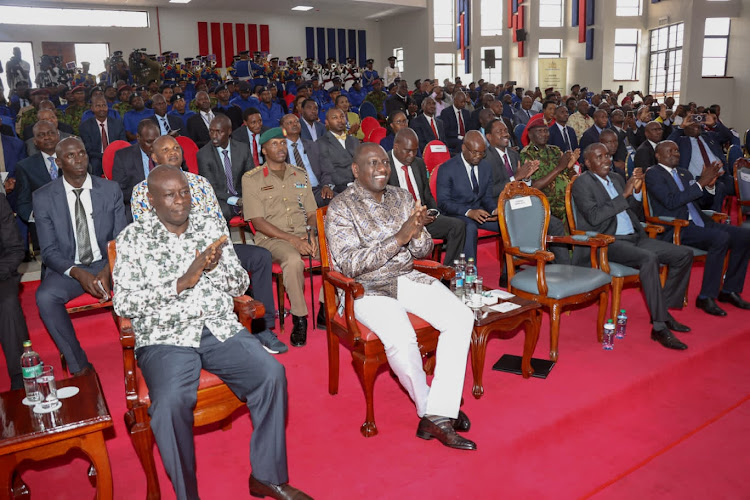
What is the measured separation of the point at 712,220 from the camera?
4.64 m

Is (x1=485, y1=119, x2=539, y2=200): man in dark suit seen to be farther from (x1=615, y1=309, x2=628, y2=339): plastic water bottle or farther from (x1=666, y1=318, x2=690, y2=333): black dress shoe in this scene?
(x1=666, y1=318, x2=690, y2=333): black dress shoe

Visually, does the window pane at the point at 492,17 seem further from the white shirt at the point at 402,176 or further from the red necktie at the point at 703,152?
the white shirt at the point at 402,176

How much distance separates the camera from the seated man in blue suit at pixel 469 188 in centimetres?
462

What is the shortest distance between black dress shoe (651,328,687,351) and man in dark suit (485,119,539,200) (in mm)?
1692

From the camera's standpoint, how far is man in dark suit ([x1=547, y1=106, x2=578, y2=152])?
7883 millimetres

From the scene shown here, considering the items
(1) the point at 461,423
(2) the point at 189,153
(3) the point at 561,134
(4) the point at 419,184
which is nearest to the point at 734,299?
(4) the point at 419,184

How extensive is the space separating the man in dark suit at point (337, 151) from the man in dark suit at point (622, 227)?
210 cm

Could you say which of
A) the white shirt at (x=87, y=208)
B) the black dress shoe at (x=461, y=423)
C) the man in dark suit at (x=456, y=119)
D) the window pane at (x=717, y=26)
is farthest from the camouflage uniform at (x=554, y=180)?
the window pane at (x=717, y=26)

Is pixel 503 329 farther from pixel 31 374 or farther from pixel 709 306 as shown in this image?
pixel 31 374

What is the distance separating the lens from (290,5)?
16281 millimetres

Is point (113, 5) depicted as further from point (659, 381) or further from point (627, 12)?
point (659, 381)

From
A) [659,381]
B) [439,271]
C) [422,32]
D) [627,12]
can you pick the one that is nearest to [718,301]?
[659,381]

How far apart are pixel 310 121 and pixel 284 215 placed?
3.10 metres

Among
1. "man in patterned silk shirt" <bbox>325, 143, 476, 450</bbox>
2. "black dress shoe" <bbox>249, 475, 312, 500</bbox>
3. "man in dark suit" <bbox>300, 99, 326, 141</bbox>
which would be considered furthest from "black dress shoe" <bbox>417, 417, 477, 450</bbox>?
"man in dark suit" <bbox>300, 99, 326, 141</bbox>
